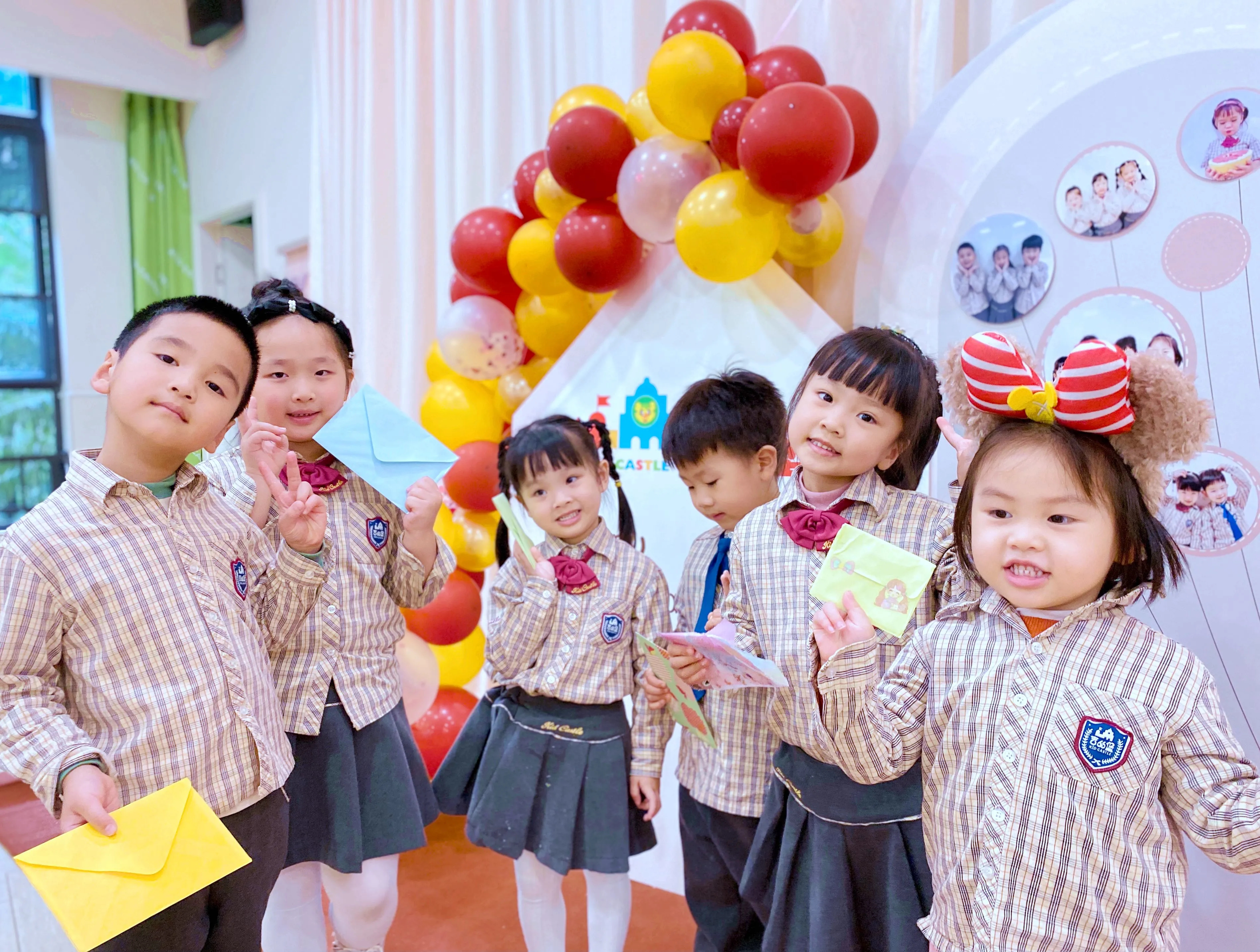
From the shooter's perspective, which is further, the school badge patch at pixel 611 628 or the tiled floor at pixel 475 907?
the tiled floor at pixel 475 907

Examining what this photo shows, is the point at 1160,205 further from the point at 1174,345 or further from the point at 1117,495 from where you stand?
the point at 1117,495

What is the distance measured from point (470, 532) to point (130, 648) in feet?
5.92

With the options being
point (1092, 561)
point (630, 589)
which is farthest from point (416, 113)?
point (1092, 561)

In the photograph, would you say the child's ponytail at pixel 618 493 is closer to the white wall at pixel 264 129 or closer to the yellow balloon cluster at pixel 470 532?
the yellow balloon cluster at pixel 470 532

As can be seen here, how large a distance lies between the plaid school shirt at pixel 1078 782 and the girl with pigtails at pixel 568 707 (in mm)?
685

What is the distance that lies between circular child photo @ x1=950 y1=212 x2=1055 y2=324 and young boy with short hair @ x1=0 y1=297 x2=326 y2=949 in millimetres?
1530

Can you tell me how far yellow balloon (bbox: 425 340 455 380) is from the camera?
3.25 m

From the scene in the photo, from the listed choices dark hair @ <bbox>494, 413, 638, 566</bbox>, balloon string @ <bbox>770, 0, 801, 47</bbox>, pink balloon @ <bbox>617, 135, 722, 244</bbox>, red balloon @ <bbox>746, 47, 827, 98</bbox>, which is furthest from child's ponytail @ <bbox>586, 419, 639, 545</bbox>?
balloon string @ <bbox>770, 0, 801, 47</bbox>

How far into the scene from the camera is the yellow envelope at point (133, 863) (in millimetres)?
1033

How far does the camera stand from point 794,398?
5.13ft

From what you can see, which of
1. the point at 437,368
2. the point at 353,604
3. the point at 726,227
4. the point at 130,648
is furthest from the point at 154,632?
the point at 437,368

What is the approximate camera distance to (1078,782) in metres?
1.09

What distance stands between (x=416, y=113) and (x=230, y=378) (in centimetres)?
305

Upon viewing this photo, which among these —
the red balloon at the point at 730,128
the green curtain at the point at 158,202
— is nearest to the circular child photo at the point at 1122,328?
the red balloon at the point at 730,128
